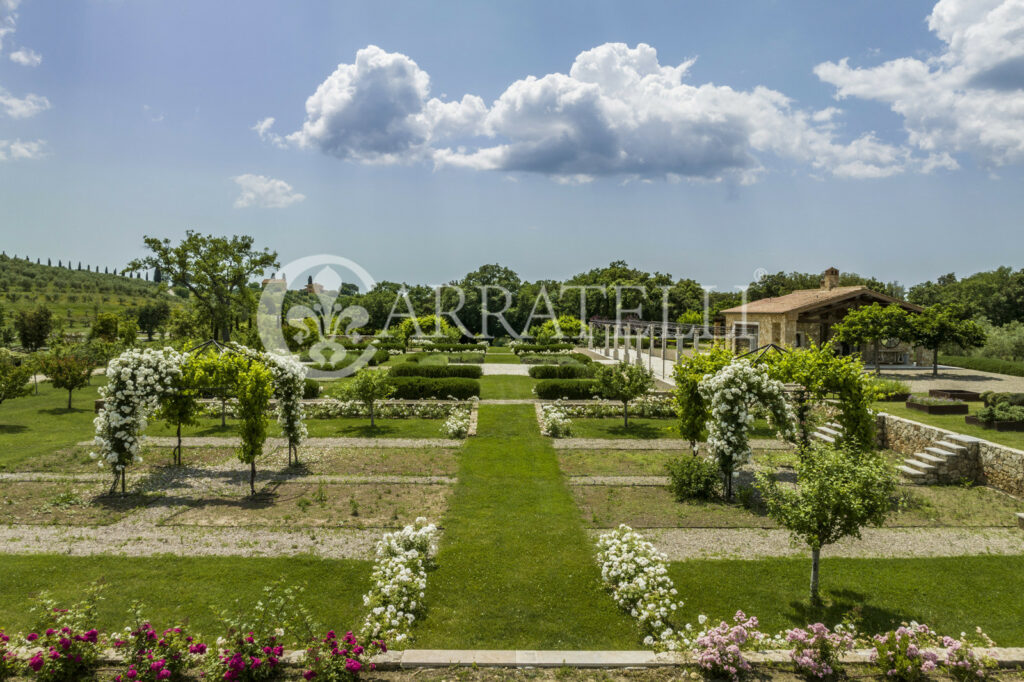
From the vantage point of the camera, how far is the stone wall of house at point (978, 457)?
11.9 metres

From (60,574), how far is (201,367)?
582 cm

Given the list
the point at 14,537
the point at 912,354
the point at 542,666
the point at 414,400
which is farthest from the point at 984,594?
the point at 912,354

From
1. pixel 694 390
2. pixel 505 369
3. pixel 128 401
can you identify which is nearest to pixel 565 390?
pixel 694 390

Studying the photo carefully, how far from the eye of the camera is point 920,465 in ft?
42.6

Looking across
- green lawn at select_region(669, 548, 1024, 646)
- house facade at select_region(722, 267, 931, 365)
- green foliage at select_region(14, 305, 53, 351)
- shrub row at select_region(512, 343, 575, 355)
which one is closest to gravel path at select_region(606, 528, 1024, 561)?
green lawn at select_region(669, 548, 1024, 646)

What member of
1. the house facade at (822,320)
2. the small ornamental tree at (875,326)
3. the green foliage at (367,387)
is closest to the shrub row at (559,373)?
the house facade at (822,320)

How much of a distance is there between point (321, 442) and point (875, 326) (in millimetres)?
25446

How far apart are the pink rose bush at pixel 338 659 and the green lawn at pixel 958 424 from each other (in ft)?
45.5

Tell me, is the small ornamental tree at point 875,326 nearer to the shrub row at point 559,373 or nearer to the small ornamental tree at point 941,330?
the small ornamental tree at point 941,330

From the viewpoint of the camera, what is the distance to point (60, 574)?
8180mm

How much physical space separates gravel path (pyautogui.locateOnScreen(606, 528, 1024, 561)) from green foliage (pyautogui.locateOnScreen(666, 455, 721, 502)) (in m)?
1.59

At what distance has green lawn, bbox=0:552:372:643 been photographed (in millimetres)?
7086

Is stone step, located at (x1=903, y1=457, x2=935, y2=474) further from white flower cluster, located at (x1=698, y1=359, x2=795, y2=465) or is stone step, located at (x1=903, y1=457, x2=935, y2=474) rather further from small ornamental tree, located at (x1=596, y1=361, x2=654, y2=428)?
small ornamental tree, located at (x1=596, y1=361, x2=654, y2=428)

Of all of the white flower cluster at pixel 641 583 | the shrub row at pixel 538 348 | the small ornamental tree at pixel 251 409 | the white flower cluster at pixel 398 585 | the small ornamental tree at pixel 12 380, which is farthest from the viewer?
the shrub row at pixel 538 348
